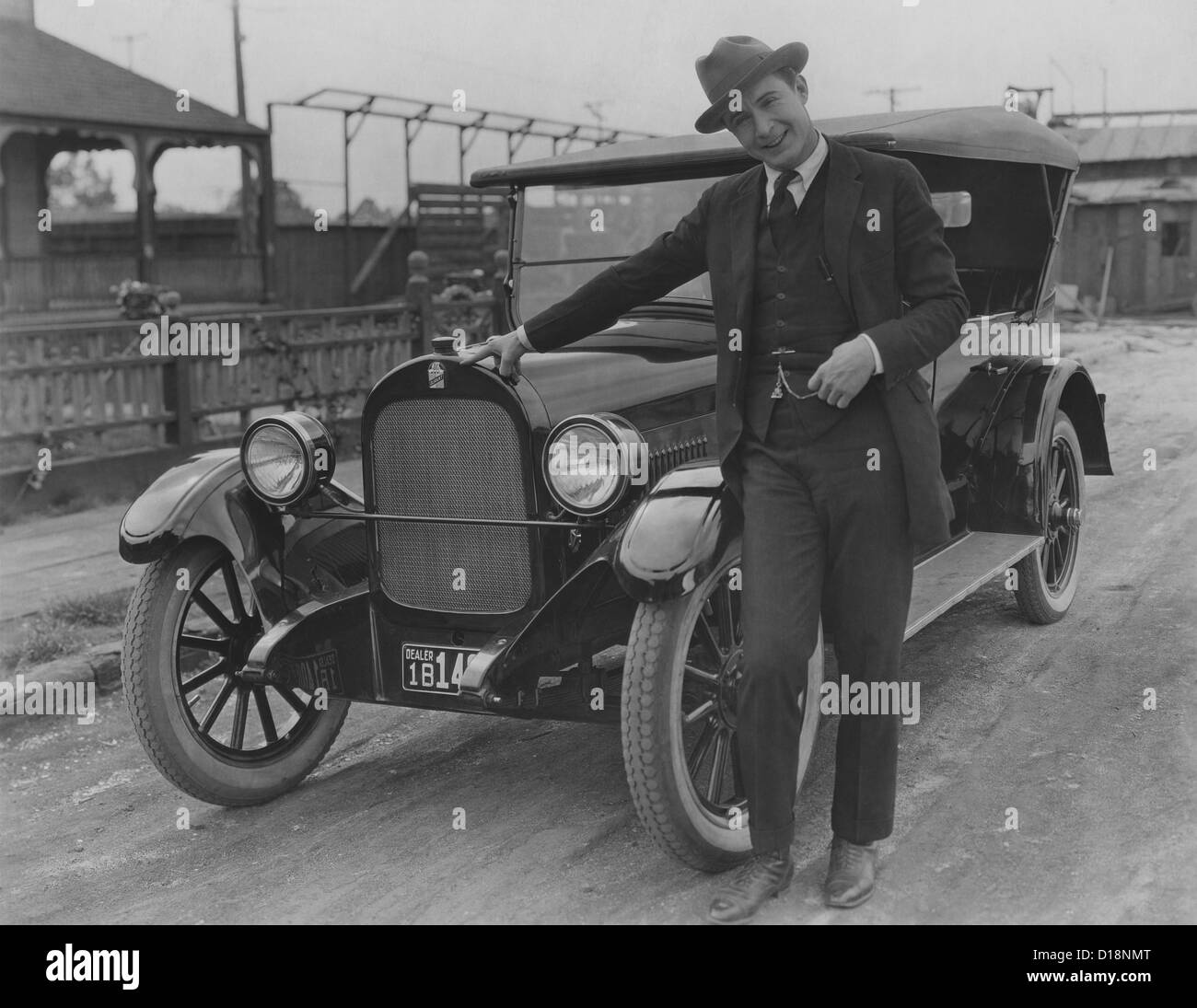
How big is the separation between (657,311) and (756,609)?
65.3 inches

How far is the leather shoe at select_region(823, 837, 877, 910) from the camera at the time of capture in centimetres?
299

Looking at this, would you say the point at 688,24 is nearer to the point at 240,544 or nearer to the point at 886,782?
the point at 240,544

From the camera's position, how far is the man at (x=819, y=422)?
2.93m

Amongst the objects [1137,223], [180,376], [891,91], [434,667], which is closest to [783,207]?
[434,667]

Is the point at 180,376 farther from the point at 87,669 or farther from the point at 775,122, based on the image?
the point at 775,122

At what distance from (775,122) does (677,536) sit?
0.95m

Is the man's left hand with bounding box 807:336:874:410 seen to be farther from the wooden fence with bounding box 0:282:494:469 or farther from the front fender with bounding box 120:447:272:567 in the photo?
the wooden fence with bounding box 0:282:494:469

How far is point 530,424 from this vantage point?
11.5 ft

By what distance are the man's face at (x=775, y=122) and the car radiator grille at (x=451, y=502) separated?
1001 mm

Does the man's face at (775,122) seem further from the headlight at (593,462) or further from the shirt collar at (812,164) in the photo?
the headlight at (593,462)

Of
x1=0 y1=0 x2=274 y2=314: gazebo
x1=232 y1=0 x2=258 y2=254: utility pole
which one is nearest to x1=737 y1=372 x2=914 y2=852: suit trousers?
x1=0 y1=0 x2=274 y2=314: gazebo

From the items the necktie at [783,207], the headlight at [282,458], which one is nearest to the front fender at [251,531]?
the headlight at [282,458]

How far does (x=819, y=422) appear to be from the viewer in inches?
116

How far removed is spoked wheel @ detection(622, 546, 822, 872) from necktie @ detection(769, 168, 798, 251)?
78 cm
